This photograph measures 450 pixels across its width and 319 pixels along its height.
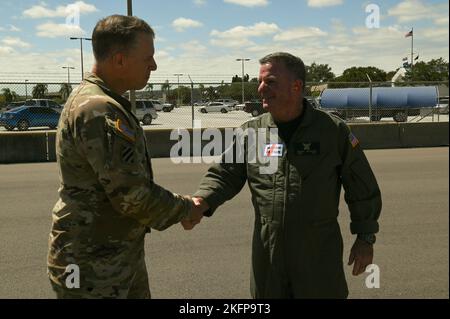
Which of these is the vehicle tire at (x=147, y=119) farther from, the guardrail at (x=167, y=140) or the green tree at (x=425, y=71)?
the green tree at (x=425, y=71)

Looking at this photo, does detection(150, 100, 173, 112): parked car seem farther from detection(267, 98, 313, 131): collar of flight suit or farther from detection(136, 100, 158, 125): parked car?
detection(267, 98, 313, 131): collar of flight suit

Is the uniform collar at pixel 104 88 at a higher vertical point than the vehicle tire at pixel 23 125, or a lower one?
higher

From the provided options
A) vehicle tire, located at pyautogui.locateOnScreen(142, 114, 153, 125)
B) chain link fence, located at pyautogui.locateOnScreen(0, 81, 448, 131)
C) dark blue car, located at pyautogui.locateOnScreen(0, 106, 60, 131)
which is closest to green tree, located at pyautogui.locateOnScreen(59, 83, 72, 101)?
chain link fence, located at pyautogui.locateOnScreen(0, 81, 448, 131)

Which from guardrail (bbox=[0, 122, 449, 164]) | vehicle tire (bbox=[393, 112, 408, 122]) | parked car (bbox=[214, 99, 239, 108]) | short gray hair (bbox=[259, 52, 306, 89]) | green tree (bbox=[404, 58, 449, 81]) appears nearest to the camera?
short gray hair (bbox=[259, 52, 306, 89])

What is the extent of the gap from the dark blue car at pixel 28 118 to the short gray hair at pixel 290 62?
19.8 m

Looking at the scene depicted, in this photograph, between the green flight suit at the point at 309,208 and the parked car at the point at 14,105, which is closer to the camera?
the green flight suit at the point at 309,208

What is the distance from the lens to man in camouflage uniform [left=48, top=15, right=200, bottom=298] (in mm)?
2229

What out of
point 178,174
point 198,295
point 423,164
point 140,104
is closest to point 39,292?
point 198,295

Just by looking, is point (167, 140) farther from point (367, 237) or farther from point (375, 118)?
point (367, 237)

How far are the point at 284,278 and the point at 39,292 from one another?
8.17ft

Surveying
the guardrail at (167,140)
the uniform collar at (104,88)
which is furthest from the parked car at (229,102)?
the uniform collar at (104,88)

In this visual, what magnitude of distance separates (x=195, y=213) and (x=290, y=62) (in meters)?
0.96

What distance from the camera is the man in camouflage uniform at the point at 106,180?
7.31 feet
